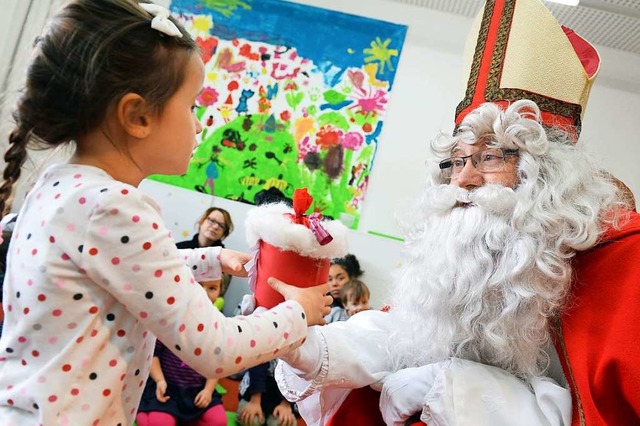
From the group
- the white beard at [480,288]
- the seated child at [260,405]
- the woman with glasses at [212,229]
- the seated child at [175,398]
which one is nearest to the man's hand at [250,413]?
the seated child at [260,405]

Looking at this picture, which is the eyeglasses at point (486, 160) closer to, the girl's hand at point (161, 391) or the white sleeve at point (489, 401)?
the white sleeve at point (489, 401)

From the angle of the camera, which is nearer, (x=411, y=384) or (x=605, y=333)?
(x=605, y=333)

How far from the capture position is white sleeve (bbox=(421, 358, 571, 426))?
139cm

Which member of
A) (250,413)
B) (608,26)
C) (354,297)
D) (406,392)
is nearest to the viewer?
(406,392)

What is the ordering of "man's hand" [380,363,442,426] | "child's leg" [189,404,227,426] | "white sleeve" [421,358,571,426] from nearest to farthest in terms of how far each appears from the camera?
"white sleeve" [421,358,571,426]
"man's hand" [380,363,442,426]
"child's leg" [189,404,227,426]

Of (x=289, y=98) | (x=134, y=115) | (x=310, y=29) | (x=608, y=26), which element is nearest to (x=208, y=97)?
(x=289, y=98)

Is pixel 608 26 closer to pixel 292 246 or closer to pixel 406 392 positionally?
pixel 406 392

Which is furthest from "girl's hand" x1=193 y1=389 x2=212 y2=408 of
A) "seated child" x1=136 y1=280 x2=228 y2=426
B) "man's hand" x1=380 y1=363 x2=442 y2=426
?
"man's hand" x1=380 y1=363 x2=442 y2=426

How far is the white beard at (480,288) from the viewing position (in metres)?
1.54

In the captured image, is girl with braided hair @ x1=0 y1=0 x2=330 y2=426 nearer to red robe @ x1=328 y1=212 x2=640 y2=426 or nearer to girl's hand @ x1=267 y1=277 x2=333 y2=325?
girl's hand @ x1=267 y1=277 x2=333 y2=325

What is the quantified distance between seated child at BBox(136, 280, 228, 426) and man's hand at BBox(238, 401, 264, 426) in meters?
0.26

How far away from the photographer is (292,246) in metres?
1.29

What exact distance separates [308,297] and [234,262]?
277 millimetres

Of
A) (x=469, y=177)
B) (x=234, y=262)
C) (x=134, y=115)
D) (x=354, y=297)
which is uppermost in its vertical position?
(x=469, y=177)
